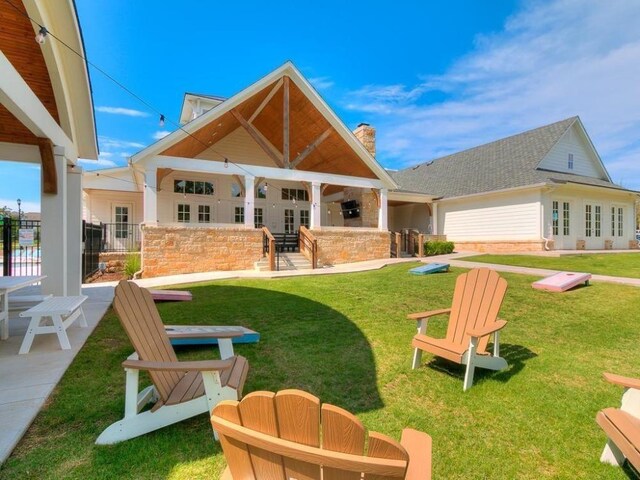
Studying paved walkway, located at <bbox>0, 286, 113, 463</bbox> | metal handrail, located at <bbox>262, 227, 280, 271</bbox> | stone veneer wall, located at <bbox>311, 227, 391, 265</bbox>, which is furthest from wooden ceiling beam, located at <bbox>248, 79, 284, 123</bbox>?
paved walkway, located at <bbox>0, 286, 113, 463</bbox>

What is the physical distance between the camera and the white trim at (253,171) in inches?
464

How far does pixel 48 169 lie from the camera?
15.7 feet

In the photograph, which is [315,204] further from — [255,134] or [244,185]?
[255,134]

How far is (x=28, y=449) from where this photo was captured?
2189 mm

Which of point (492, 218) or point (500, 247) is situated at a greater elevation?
point (492, 218)

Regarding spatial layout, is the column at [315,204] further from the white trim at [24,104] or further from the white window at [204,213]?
the white trim at [24,104]

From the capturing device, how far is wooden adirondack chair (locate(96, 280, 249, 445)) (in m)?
2.17

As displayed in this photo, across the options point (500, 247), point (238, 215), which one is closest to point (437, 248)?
point (500, 247)

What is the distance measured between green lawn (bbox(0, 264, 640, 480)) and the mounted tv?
11544mm

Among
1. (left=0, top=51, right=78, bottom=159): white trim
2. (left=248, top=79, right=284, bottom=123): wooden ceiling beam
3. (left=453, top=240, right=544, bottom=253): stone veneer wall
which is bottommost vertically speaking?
(left=453, top=240, right=544, bottom=253): stone veneer wall

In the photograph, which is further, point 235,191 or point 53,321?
point 235,191

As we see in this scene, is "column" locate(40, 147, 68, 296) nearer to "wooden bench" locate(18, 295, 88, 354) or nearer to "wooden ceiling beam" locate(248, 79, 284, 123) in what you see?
"wooden bench" locate(18, 295, 88, 354)

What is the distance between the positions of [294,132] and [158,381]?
558 inches

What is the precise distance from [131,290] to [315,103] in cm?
1237
